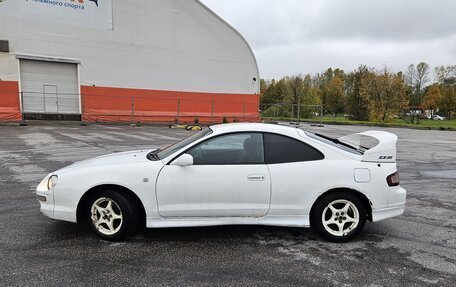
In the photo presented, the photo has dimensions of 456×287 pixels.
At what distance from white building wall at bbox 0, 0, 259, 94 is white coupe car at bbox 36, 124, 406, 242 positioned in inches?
856

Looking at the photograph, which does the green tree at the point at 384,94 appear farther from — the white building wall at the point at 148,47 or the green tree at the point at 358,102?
the white building wall at the point at 148,47

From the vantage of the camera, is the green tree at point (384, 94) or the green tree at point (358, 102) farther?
the green tree at point (358, 102)

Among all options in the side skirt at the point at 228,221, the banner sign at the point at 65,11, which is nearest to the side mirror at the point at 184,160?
the side skirt at the point at 228,221

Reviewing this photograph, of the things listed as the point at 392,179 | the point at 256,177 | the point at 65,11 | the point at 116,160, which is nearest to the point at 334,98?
the point at 65,11

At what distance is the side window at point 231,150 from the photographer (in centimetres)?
406

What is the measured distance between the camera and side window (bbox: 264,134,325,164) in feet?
13.5

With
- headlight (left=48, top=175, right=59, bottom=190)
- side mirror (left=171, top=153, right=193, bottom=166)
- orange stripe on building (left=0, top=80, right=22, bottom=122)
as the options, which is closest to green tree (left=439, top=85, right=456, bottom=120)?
orange stripe on building (left=0, top=80, right=22, bottom=122)

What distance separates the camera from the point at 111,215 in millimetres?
3990

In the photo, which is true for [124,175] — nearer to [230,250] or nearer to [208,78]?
[230,250]

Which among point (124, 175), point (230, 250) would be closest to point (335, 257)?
point (230, 250)

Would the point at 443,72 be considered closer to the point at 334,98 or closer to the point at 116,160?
the point at 334,98

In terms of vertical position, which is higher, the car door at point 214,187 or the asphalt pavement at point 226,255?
the car door at point 214,187

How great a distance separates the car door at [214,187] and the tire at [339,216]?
0.69 m

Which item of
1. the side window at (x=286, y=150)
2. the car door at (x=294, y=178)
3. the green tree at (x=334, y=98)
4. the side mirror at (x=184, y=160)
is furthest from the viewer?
the green tree at (x=334, y=98)
